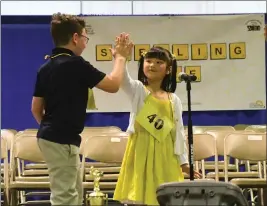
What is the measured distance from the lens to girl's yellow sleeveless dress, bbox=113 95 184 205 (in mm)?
2682

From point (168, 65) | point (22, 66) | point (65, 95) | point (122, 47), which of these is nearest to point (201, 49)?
point (22, 66)

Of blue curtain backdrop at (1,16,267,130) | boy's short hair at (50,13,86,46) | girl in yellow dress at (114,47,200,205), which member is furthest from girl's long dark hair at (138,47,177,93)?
blue curtain backdrop at (1,16,267,130)

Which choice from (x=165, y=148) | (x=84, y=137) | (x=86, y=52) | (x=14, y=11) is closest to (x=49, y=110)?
(x=165, y=148)

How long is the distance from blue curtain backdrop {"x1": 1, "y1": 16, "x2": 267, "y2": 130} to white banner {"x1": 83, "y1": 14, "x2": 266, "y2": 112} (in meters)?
0.22

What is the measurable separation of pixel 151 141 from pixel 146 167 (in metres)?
0.14

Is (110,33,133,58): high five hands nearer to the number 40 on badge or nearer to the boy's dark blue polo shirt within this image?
the boy's dark blue polo shirt

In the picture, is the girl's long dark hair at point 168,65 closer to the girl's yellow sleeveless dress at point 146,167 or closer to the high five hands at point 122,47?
the girl's yellow sleeveless dress at point 146,167

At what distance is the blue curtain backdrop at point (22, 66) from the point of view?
19.5ft

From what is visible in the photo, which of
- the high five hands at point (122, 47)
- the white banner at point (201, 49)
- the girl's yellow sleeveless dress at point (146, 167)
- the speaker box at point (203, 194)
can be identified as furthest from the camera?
the white banner at point (201, 49)

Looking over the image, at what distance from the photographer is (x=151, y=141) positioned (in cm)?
271

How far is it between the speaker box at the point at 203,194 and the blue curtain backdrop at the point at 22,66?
3.88m

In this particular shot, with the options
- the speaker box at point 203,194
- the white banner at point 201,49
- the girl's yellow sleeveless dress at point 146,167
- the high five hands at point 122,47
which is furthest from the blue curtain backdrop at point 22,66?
the speaker box at point 203,194

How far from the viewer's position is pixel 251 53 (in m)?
5.83

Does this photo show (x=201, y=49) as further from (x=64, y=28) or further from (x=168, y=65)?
(x=64, y=28)
